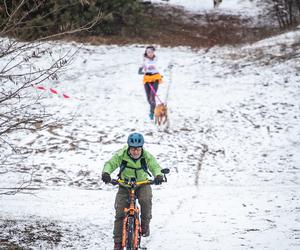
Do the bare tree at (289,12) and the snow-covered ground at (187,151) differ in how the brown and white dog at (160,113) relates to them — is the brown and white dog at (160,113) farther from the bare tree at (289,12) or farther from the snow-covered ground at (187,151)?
the bare tree at (289,12)

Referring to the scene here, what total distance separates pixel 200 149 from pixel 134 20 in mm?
12387

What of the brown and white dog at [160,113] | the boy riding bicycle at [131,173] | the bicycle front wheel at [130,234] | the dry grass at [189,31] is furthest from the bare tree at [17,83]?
the dry grass at [189,31]

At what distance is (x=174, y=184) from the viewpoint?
36.1ft

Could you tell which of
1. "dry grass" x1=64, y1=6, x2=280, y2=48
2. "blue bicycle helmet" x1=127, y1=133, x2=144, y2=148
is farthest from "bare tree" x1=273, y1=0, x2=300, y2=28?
"blue bicycle helmet" x1=127, y1=133, x2=144, y2=148

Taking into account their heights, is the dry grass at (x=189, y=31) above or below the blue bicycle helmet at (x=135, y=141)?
above

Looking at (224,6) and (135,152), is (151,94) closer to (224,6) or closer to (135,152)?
(135,152)

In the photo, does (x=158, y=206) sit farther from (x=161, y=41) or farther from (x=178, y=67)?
(x=161, y=41)

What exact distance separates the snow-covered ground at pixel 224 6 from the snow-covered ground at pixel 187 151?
8181mm

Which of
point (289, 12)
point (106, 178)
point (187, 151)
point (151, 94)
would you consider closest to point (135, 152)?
point (106, 178)

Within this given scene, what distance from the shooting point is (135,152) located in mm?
7219

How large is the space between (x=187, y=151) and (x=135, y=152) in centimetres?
583

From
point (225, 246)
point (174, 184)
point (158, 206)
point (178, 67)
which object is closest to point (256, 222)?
point (225, 246)

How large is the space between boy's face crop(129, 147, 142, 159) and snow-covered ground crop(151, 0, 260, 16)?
77.5 feet

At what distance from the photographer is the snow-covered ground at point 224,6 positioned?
29562mm
